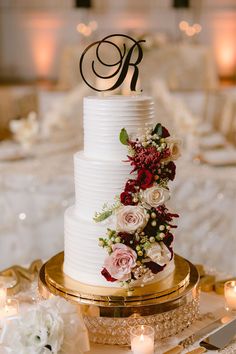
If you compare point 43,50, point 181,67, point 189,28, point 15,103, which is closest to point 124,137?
point 15,103

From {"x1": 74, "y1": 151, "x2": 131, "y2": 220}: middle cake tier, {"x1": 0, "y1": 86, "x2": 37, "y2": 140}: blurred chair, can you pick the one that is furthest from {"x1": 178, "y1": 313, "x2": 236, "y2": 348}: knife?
{"x1": 0, "y1": 86, "x2": 37, "y2": 140}: blurred chair

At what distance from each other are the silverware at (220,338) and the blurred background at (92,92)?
1.63 metres

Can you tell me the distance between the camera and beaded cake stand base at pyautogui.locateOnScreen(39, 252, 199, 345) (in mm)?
1767

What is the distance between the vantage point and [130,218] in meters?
1.68

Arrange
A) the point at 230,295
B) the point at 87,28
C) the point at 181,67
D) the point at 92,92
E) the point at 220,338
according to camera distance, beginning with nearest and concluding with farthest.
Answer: the point at 220,338
the point at 230,295
the point at 92,92
the point at 181,67
the point at 87,28

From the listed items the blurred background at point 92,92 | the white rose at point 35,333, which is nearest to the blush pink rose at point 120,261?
the white rose at point 35,333

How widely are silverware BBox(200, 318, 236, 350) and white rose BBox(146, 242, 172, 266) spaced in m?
0.28

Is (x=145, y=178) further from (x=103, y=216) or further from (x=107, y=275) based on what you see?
(x=107, y=275)

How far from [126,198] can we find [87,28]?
7.22 meters

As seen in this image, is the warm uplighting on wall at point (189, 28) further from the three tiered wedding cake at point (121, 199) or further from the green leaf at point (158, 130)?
the green leaf at point (158, 130)

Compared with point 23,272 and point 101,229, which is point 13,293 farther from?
point 101,229

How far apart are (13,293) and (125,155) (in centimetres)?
71

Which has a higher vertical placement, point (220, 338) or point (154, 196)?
point (154, 196)

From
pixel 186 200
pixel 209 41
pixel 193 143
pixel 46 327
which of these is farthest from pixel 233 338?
pixel 209 41
